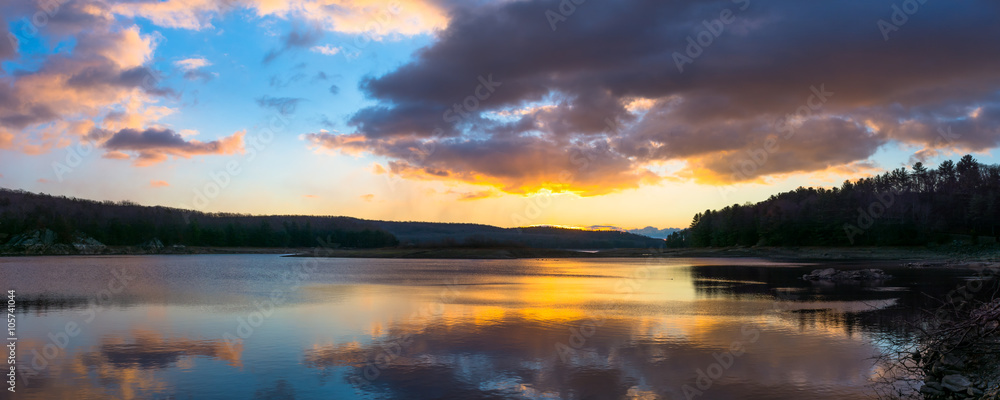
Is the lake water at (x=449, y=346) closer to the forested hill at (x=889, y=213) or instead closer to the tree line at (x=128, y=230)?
the forested hill at (x=889, y=213)

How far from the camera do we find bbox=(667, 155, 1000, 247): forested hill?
105 meters

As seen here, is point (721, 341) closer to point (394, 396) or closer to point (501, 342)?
point (501, 342)

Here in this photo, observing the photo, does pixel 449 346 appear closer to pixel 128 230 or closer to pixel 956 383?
pixel 956 383

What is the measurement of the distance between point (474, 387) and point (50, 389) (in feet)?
29.8

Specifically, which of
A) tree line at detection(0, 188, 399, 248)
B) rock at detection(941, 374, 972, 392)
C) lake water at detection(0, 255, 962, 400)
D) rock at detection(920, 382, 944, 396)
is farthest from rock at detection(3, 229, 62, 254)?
rock at detection(941, 374, 972, 392)

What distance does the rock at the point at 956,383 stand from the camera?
1202 centimetres

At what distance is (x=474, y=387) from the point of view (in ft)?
41.5

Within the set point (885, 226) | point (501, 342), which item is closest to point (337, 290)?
point (501, 342)

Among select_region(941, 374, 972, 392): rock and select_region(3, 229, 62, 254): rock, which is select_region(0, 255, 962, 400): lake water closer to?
select_region(941, 374, 972, 392): rock

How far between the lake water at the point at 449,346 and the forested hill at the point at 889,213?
9176cm

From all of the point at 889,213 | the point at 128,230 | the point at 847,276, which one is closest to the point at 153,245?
the point at 128,230

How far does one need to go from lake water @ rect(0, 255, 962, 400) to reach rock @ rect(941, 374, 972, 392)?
145cm

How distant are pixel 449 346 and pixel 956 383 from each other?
12.3 metres

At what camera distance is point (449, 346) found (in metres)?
17.4
